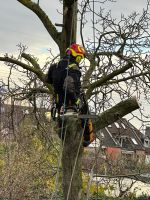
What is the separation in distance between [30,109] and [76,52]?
3.51m

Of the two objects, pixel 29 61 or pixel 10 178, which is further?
pixel 10 178

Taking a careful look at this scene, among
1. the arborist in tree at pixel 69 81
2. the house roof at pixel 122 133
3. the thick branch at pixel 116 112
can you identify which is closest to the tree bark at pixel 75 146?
the thick branch at pixel 116 112

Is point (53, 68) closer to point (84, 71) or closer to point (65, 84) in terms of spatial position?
point (65, 84)

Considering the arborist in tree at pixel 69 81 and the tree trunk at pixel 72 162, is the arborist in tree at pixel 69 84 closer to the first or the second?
the arborist in tree at pixel 69 81

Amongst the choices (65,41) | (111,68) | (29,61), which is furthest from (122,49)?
(29,61)

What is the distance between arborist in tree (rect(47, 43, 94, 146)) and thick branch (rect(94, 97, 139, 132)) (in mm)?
302

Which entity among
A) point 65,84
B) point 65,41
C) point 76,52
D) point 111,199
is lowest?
point 111,199

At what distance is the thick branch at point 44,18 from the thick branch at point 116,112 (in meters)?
1.38

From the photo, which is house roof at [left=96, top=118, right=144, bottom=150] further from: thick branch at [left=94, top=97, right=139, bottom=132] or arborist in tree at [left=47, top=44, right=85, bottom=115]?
arborist in tree at [left=47, top=44, right=85, bottom=115]

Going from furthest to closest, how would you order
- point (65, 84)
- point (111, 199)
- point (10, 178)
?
point (111, 199) → point (10, 178) → point (65, 84)

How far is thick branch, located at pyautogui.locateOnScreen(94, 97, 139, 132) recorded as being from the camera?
517cm

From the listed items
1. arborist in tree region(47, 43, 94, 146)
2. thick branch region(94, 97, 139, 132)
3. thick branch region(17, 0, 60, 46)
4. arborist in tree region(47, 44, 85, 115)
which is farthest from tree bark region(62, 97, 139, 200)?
thick branch region(17, 0, 60, 46)

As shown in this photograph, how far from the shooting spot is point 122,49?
6.57m

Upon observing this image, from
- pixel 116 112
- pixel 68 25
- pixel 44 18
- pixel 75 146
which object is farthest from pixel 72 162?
pixel 44 18
